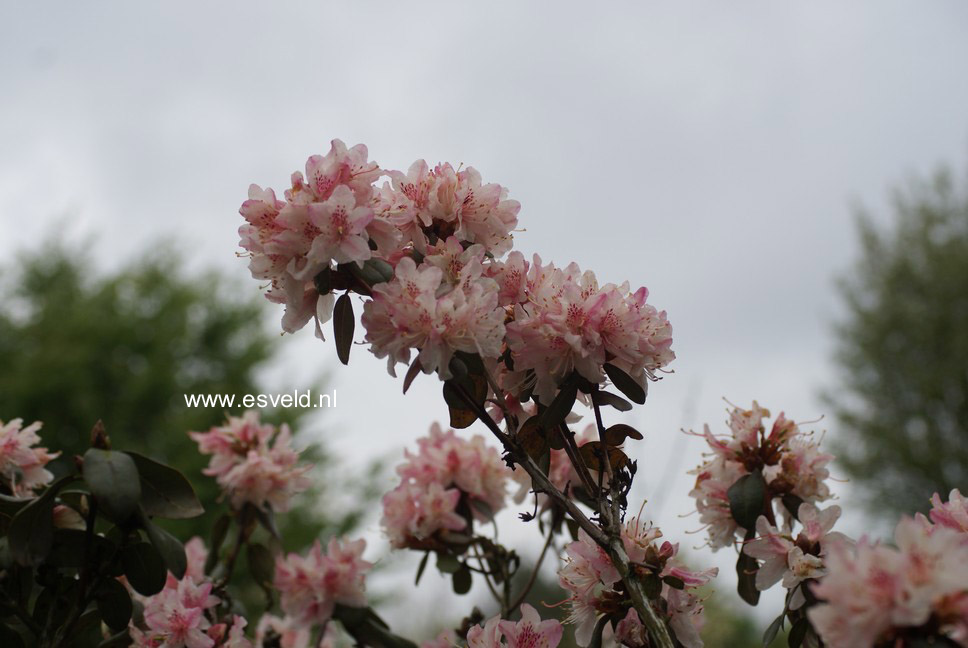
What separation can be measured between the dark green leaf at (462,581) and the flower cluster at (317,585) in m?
0.29

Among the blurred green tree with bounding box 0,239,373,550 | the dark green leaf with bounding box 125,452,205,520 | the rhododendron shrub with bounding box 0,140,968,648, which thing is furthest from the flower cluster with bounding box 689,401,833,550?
the blurred green tree with bounding box 0,239,373,550

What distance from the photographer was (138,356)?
10906 millimetres

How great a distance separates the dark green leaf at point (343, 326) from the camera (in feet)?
3.51

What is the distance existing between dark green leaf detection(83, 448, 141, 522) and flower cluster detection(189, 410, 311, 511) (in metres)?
0.64

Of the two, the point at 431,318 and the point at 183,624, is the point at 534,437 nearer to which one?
the point at 431,318

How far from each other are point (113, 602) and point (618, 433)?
770 millimetres

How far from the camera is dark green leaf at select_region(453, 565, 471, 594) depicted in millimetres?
1639

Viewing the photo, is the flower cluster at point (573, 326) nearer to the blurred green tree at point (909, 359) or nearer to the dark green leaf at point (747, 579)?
the dark green leaf at point (747, 579)

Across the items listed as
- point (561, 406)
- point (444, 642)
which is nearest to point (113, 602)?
point (444, 642)

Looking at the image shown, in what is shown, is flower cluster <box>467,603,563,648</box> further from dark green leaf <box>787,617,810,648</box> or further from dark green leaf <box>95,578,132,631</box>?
dark green leaf <box>95,578,132,631</box>

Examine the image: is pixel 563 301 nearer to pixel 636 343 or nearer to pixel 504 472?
pixel 636 343

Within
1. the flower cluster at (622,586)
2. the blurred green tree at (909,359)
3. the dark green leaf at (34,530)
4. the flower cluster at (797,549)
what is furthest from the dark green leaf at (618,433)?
the blurred green tree at (909,359)

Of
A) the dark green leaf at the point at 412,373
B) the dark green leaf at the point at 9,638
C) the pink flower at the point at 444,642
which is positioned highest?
the dark green leaf at the point at 412,373

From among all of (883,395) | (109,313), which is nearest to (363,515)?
(109,313)
